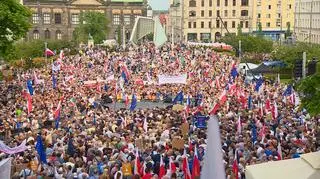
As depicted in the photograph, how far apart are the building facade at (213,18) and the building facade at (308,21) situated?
2123cm

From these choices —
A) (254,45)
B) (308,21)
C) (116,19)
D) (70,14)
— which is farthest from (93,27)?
(254,45)

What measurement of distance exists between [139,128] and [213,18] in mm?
109942

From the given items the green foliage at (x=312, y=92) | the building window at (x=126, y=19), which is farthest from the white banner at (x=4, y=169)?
the building window at (x=126, y=19)

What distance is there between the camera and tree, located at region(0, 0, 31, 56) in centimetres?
2783

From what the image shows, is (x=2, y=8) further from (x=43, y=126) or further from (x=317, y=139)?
(x=317, y=139)

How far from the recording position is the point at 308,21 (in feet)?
322

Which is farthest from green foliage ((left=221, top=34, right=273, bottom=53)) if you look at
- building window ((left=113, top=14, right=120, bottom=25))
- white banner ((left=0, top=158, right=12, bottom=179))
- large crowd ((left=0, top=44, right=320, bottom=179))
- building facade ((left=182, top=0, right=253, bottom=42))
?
white banner ((left=0, top=158, right=12, bottom=179))

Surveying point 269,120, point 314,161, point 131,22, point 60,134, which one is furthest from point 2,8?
point 131,22

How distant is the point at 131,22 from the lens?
131500 mm

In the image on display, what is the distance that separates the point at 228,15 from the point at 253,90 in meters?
Result: 96.5

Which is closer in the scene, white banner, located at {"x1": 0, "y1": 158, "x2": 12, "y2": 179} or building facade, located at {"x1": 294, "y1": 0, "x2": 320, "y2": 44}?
white banner, located at {"x1": 0, "y1": 158, "x2": 12, "y2": 179}

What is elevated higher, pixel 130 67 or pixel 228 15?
pixel 228 15

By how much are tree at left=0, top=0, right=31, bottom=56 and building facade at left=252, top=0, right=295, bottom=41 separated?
10022 cm

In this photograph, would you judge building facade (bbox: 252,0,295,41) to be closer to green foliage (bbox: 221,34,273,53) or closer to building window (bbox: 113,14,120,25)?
building window (bbox: 113,14,120,25)
